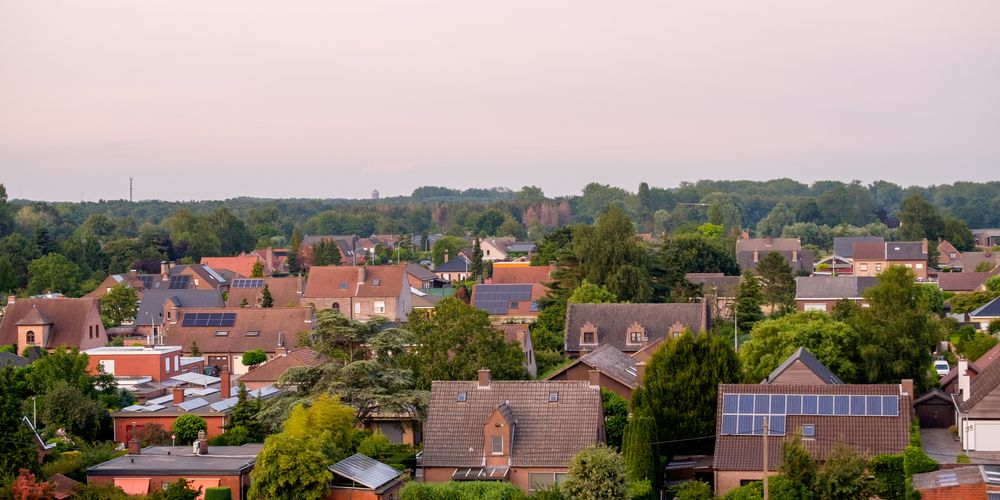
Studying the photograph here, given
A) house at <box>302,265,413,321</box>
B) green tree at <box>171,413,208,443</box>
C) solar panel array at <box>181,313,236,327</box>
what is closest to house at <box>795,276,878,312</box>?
house at <box>302,265,413,321</box>

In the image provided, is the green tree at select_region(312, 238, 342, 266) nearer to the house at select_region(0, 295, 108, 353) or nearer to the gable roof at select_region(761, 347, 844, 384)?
the house at select_region(0, 295, 108, 353)

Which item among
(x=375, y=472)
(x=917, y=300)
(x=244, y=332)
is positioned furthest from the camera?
(x=244, y=332)

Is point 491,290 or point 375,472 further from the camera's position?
point 491,290

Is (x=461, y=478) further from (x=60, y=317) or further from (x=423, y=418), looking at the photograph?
(x=60, y=317)

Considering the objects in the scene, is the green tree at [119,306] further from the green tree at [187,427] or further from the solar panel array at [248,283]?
the green tree at [187,427]

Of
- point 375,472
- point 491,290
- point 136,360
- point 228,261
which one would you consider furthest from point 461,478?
point 228,261

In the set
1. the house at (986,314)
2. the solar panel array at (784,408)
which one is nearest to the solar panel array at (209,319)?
the solar panel array at (784,408)

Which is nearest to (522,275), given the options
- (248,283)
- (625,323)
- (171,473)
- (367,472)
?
(248,283)
